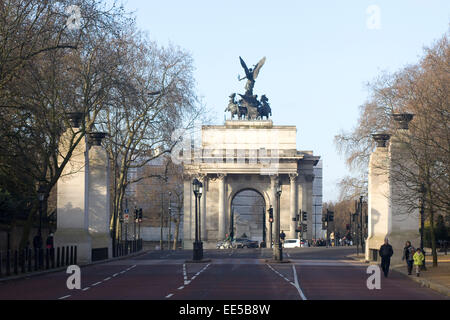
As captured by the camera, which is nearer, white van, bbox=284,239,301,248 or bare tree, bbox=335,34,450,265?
bare tree, bbox=335,34,450,265

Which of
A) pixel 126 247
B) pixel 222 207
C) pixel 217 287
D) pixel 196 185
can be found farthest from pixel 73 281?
pixel 222 207

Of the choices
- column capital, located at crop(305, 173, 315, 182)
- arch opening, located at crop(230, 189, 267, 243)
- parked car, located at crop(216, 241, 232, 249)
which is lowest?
parked car, located at crop(216, 241, 232, 249)

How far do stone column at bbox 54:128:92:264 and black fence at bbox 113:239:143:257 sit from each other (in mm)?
9770

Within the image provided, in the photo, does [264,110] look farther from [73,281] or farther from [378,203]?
[73,281]

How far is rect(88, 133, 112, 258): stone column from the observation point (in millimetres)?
50062

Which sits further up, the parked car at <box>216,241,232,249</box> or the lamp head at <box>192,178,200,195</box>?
the lamp head at <box>192,178,200,195</box>

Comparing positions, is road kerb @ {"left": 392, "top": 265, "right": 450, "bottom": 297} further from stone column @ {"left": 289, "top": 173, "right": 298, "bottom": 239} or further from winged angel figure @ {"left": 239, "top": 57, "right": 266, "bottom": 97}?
winged angel figure @ {"left": 239, "top": 57, "right": 266, "bottom": 97}

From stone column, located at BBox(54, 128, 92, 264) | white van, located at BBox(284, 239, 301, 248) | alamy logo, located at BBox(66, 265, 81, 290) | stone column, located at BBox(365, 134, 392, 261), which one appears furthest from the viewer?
white van, located at BBox(284, 239, 301, 248)

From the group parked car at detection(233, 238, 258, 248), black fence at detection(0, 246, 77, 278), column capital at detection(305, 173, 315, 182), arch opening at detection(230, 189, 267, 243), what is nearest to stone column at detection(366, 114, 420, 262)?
black fence at detection(0, 246, 77, 278)

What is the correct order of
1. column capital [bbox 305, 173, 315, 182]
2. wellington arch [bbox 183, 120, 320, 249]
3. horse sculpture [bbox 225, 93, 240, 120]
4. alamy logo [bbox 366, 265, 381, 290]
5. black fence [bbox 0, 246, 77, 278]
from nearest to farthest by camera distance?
alamy logo [bbox 366, 265, 381, 290], black fence [bbox 0, 246, 77, 278], wellington arch [bbox 183, 120, 320, 249], column capital [bbox 305, 173, 315, 182], horse sculpture [bbox 225, 93, 240, 120]

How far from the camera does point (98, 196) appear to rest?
5091 cm

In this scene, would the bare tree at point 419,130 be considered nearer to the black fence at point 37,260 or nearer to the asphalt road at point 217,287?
the asphalt road at point 217,287

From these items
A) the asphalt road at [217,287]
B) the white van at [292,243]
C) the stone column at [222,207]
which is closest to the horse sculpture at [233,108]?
the stone column at [222,207]
